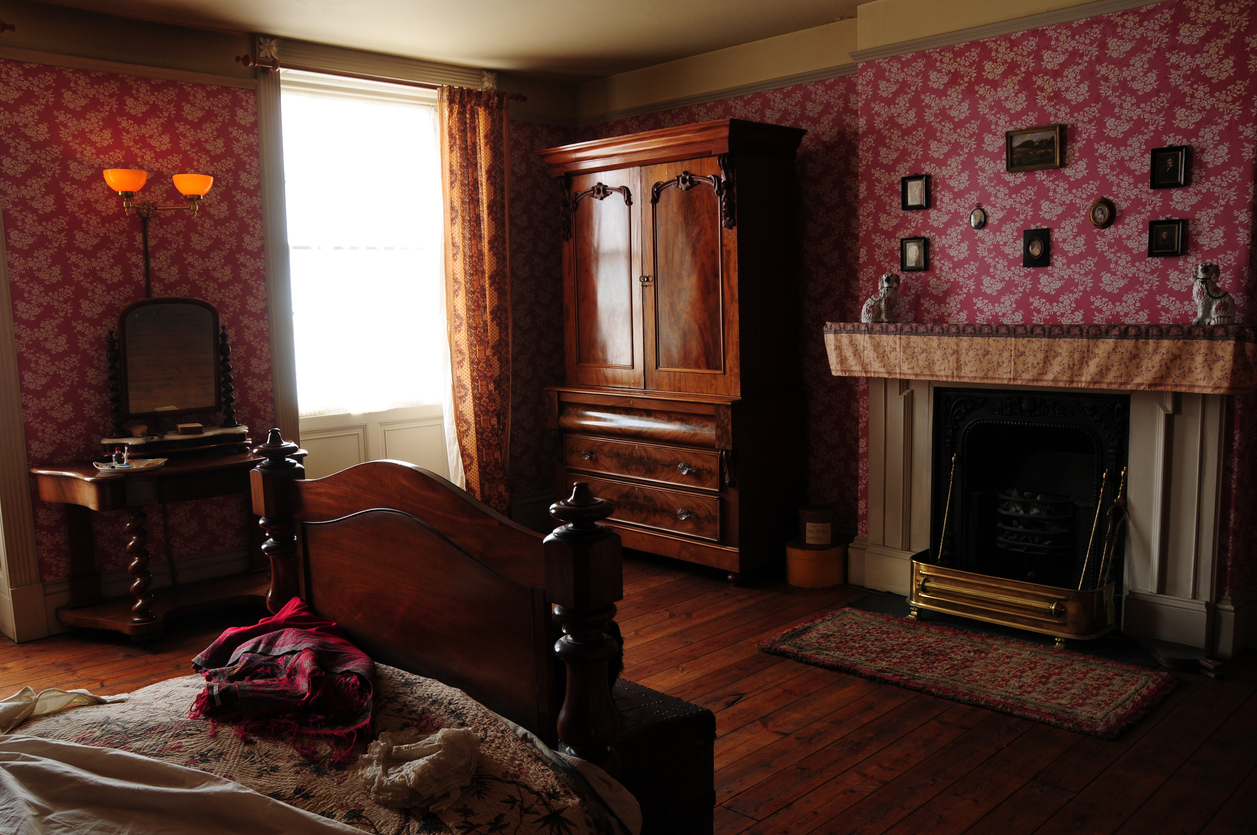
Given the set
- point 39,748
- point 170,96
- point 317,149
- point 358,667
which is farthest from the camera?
point 317,149

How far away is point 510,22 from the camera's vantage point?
13.9 feet

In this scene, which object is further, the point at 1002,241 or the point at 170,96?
the point at 170,96

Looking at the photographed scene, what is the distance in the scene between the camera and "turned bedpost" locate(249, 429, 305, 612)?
7.86 ft

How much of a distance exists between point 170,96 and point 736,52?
2.76 metres

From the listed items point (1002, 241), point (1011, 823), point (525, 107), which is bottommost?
point (1011, 823)

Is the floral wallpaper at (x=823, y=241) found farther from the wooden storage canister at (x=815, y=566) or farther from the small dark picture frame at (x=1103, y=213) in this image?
the small dark picture frame at (x=1103, y=213)

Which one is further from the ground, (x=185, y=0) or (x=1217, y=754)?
(x=185, y=0)

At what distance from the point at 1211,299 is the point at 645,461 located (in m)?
2.53

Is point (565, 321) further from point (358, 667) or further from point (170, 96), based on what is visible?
point (358, 667)

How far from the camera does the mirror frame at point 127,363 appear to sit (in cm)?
399

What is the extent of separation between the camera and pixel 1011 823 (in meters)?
2.34

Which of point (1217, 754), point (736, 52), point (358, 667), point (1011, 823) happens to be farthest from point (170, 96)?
point (1217, 754)

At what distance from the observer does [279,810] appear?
1.43 meters

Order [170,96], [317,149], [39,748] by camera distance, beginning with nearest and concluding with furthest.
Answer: [39,748] < [170,96] < [317,149]
